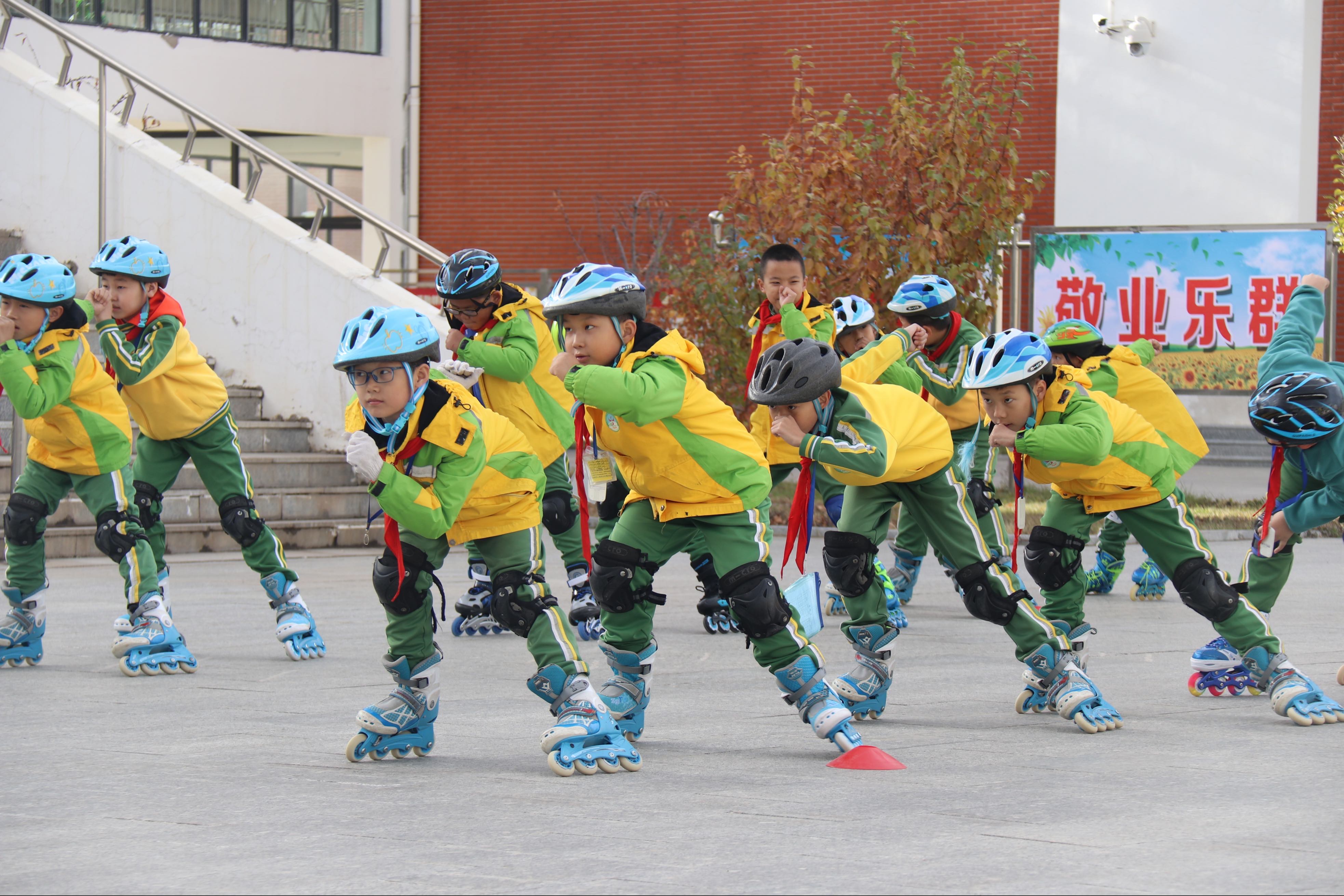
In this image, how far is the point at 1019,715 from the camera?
7.11 m

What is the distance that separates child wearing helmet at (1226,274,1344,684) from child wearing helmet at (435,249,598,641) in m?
3.24

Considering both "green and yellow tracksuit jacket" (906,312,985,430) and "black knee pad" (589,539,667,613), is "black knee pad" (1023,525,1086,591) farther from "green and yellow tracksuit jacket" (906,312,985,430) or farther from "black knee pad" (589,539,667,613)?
"green and yellow tracksuit jacket" (906,312,985,430)

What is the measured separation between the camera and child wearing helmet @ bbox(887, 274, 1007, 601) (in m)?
9.47

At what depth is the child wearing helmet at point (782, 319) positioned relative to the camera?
960cm

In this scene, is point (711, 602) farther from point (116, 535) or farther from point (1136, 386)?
point (1136, 386)

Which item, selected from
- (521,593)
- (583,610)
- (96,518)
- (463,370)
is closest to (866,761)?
(521,593)

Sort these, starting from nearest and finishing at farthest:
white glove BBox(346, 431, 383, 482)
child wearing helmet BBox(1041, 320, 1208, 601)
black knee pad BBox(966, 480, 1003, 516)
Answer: white glove BBox(346, 431, 383, 482) → child wearing helmet BBox(1041, 320, 1208, 601) → black knee pad BBox(966, 480, 1003, 516)

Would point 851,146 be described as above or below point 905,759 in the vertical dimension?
above

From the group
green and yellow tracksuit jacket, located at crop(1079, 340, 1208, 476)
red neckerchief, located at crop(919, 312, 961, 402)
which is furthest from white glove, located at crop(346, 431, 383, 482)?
green and yellow tracksuit jacket, located at crop(1079, 340, 1208, 476)

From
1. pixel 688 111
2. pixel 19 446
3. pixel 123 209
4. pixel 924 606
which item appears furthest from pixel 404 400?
pixel 688 111

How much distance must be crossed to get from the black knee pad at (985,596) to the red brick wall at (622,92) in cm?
1798

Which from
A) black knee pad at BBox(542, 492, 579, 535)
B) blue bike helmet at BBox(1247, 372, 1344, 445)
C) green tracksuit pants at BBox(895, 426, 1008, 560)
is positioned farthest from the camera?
green tracksuit pants at BBox(895, 426, 1008, 560)

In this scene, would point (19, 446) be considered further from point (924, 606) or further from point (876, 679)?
point (876, 679)

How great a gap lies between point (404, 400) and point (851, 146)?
11489mm
